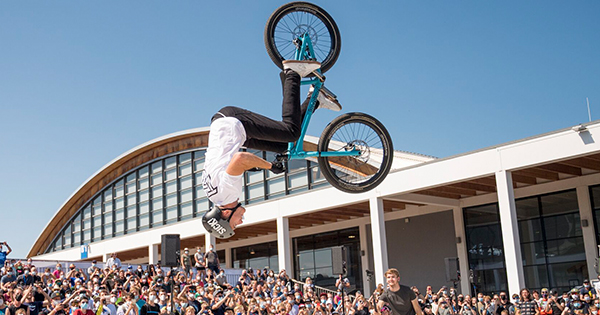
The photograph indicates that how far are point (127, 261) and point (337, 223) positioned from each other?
1621 cm

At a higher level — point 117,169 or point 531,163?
point 117,169

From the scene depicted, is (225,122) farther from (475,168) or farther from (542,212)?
(542,212)

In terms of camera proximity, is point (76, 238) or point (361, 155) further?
point (76, 238)

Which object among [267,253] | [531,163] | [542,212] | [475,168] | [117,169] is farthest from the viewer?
[117,169]

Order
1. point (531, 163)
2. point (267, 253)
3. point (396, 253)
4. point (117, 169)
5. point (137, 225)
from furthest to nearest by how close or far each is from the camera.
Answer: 1. point (117, 169)
2. point (137, 225)
3. point (267, 253)
4. point (396, 253)
5. point (531, 163)

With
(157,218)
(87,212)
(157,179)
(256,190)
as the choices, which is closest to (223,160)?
(256,190)

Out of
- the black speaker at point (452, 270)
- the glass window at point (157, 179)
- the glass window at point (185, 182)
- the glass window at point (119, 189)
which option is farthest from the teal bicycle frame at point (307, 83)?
the glass window at point (119, 189)

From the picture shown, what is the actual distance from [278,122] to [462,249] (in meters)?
21.2

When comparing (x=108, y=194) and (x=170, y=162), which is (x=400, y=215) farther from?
(x=108, y=194)

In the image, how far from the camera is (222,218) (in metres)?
4.66

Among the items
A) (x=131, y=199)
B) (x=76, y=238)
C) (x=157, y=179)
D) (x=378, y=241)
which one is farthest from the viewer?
(x=76, y=238)

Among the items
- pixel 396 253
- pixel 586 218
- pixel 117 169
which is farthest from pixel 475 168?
pixel 117 169

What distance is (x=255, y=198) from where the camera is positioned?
2906cm

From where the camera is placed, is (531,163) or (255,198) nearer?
(531,163)
